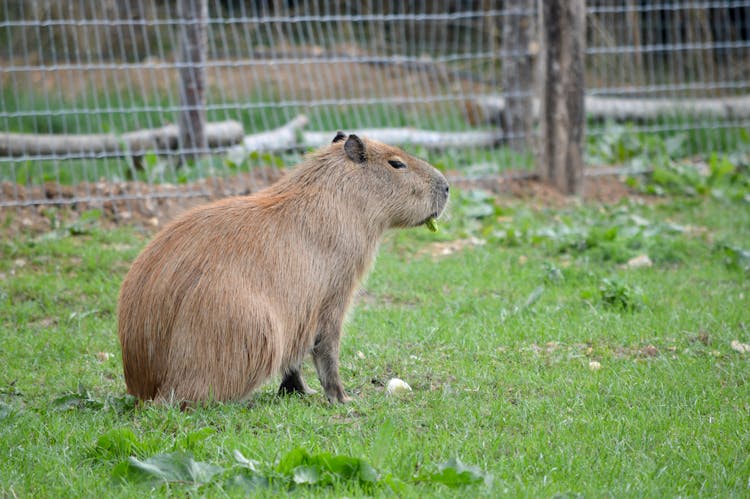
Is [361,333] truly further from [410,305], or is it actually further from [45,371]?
[45,371]

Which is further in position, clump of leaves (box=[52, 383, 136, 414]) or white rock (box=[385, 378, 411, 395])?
white rock (box=[385, 378, 411, 395])

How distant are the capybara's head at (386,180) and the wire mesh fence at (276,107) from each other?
2860mm

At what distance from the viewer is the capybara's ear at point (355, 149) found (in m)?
4.43

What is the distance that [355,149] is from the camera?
4461 mm

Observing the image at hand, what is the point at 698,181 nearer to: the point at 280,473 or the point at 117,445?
the point at 280,473

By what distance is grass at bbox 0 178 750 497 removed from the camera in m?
3.30

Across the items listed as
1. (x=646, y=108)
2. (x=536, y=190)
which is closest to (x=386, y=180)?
(x=536, y=190)

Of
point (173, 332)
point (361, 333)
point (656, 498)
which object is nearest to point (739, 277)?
point (361, 333)

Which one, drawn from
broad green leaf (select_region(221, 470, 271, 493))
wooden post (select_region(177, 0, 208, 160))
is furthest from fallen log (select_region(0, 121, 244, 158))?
broad green leaf (select_region(221, 470, 271, 493))

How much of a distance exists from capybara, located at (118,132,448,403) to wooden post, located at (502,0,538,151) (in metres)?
4.58

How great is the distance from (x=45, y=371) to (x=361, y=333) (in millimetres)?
1713

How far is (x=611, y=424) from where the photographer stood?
12.5 feet

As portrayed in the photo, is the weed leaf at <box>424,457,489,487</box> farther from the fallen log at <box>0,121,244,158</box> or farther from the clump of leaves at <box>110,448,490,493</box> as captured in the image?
the fallen log at <box>0,121,244,158</box>

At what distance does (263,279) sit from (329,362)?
53 centimetres
